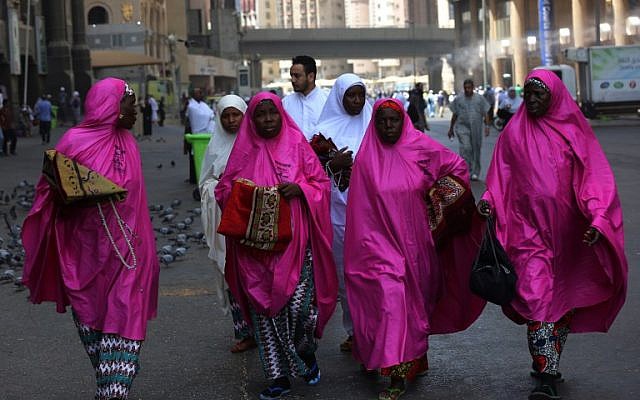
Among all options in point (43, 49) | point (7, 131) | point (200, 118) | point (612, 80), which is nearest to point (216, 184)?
point (200, 118)

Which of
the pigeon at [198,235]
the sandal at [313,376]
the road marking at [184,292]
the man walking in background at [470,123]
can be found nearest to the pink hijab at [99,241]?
the sandal at [313,376]

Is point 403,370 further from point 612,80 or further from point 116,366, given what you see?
point 612,80

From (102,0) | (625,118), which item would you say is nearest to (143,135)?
(625,118)

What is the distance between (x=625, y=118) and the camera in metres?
41.2

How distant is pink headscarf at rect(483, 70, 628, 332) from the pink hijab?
1.69 m

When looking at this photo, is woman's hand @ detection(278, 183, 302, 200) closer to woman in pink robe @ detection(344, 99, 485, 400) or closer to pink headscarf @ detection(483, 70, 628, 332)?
woman in pink robe @ detection(344, 99, 485, 400)

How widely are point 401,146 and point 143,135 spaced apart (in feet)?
112

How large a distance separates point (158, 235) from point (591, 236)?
26.4 feet

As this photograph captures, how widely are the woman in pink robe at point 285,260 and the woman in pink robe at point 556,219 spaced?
850 millimetres

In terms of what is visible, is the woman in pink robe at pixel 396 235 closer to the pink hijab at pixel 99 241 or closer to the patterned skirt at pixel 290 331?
the patterned skirt at pixel 290 331

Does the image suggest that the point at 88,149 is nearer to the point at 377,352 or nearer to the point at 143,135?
the point at 377,352

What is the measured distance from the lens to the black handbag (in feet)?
18.5

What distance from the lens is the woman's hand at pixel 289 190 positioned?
596 cm

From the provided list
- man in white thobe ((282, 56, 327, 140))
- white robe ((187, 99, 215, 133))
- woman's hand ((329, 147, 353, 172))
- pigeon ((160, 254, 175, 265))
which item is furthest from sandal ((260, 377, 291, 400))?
white robe ((187, 99, 215, 133))
